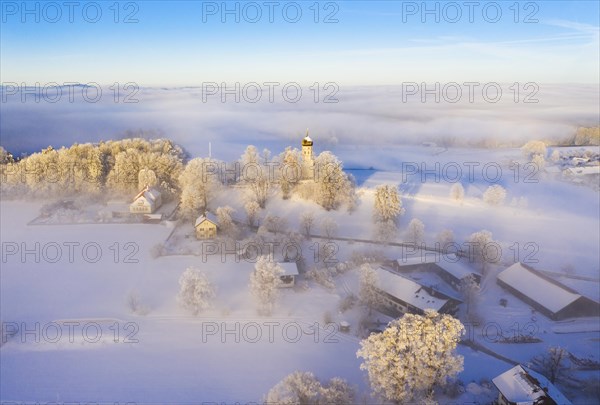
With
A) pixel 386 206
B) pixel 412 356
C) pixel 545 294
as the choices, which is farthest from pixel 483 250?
pixel 412 356

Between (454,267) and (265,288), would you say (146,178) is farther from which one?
(454,267)

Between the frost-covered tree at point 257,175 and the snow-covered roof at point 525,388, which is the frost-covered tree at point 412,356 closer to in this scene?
the snow-covered roof at point 525,388

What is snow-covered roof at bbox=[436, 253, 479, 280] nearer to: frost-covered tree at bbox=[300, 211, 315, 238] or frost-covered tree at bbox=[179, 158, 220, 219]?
frost-covered tree at bbox=[300, 211, 315, 238]

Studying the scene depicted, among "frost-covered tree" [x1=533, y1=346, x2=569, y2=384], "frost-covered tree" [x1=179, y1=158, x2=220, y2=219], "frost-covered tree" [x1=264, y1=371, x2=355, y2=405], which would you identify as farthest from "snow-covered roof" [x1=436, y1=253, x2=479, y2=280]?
"frost-covered tree" [x1=179, y1=158, x2=220, y2=219]

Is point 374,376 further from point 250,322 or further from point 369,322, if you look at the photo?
point 250,322

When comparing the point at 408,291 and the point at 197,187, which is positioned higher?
the point at 197,187

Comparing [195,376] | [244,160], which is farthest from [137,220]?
[195,376]

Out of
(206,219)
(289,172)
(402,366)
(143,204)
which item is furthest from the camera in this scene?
(289,172)
